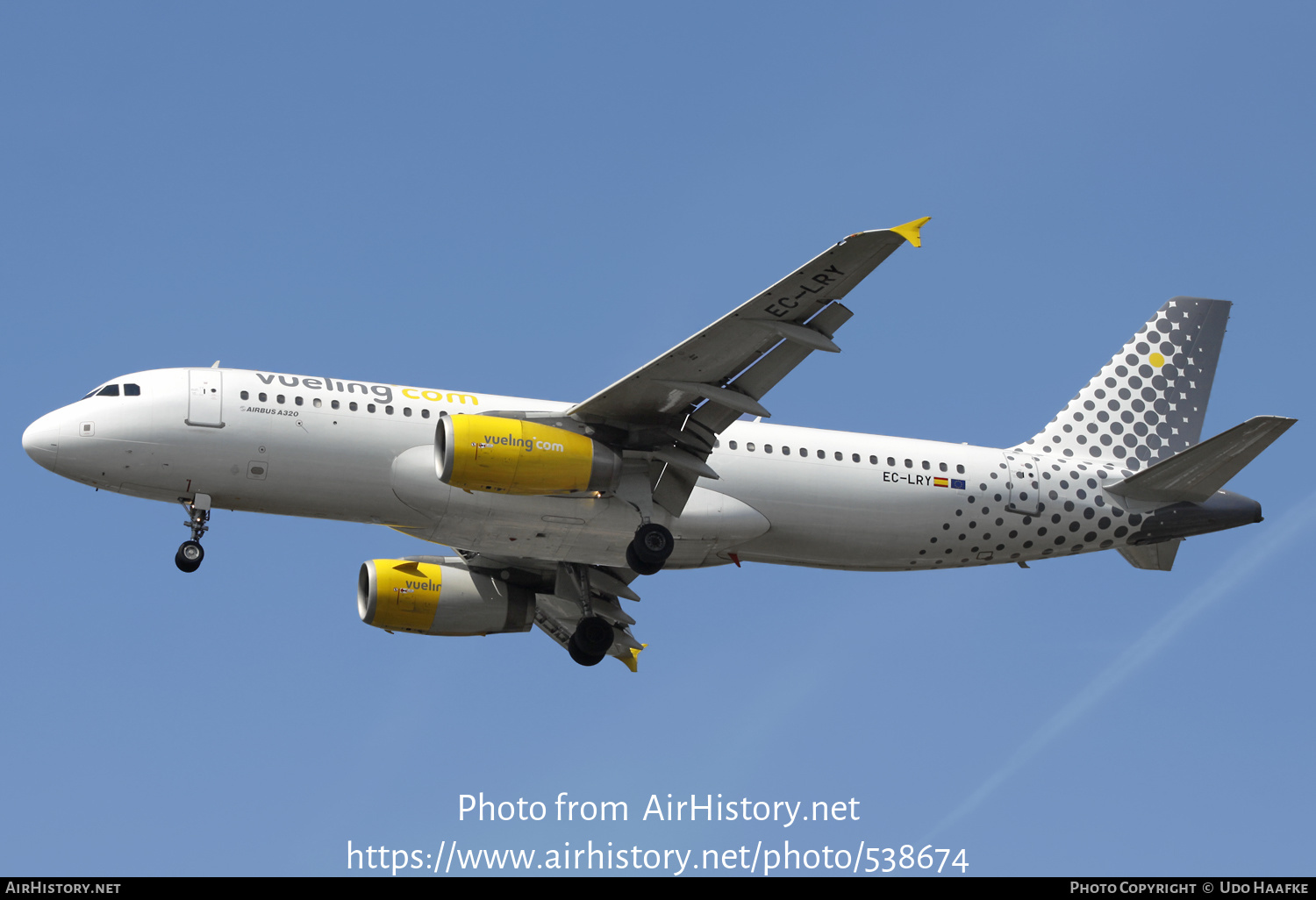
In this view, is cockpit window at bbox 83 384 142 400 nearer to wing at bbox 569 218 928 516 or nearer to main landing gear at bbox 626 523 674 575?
wing at bbox 569 218 928 516

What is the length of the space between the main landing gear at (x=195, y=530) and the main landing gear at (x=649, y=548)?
322 inches

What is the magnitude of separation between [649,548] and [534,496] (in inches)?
97.1

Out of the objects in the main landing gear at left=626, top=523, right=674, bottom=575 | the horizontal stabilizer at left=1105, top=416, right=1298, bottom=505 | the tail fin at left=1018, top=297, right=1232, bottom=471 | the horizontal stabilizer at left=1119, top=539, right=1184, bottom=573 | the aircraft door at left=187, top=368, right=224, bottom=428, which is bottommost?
the main landing gear at left=626, top=523, right=674, bottom=575

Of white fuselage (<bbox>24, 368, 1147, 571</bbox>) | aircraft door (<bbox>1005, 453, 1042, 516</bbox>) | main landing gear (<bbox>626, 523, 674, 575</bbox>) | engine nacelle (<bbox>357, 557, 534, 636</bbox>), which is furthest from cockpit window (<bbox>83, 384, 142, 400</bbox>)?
aircraft door (<bbox>1005, 453, 1042, 516</bbox>)

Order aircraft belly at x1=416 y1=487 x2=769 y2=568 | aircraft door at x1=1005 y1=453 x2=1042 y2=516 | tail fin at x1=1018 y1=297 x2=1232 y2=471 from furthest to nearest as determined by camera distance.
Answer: tail fin at x1=1018 y1=297 x2=1232 y2=471, aircraft door at x1=1005 y1=453 x2=1042 y2=516, aircraft belly at x1=416 y1=487 x2=769 y2=568

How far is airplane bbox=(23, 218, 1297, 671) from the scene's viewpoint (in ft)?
95.2

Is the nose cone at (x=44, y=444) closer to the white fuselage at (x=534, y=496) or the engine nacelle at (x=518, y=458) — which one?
the white fuselage at (x=534, y=496)

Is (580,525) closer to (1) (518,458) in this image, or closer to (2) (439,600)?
(1) (518,458)

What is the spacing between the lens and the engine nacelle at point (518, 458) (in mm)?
28594

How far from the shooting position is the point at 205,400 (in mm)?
29891

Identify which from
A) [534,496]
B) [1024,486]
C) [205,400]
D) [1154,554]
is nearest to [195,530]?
[205,400]

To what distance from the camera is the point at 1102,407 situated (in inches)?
1460

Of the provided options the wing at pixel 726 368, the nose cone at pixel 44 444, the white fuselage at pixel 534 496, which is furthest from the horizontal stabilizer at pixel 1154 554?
the nose cone at pixel 44 444

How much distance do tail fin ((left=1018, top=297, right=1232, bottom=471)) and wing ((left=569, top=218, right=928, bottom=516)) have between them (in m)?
9.18
